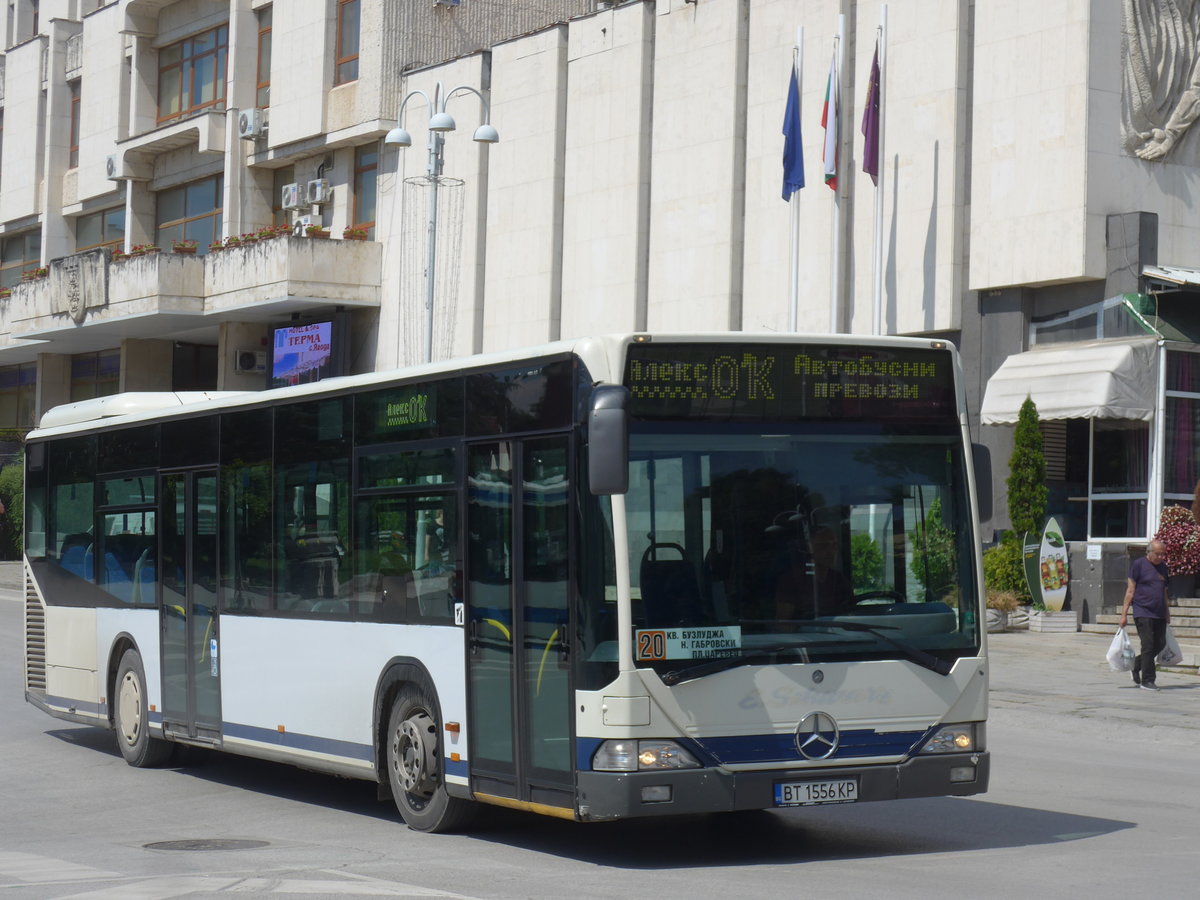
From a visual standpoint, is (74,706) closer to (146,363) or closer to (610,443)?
(610,443)

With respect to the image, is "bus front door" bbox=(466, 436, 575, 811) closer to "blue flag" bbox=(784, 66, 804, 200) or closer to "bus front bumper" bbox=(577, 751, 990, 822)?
"bus front bumper" bbox=(577, 751, 990, 822)

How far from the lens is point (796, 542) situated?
9.02 metres

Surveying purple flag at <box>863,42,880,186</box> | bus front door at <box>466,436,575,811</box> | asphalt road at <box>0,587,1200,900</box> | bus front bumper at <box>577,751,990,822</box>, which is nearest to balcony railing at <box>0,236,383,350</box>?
purple flag at <box>863,42,880,186</box>

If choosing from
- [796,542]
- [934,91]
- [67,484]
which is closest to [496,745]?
[796,542]

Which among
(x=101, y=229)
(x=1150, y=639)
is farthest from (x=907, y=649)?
(x=101, y=229)

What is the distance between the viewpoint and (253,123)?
43969 millimetres

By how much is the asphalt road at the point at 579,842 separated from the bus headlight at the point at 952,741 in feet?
1.80

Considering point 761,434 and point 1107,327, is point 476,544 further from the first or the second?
point 1107,327

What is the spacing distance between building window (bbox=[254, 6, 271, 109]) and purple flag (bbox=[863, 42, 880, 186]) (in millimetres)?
20609

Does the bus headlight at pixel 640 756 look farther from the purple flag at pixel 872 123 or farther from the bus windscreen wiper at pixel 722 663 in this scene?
the purple flag at pixel 872 123

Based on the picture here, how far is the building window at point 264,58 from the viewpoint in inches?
1770

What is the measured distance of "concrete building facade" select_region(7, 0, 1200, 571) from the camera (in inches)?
1064

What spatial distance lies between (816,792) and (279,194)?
126 ft

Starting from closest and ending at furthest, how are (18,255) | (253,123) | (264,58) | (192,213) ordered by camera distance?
(253,123)
(264,58)
(192,213)
(18,255)
